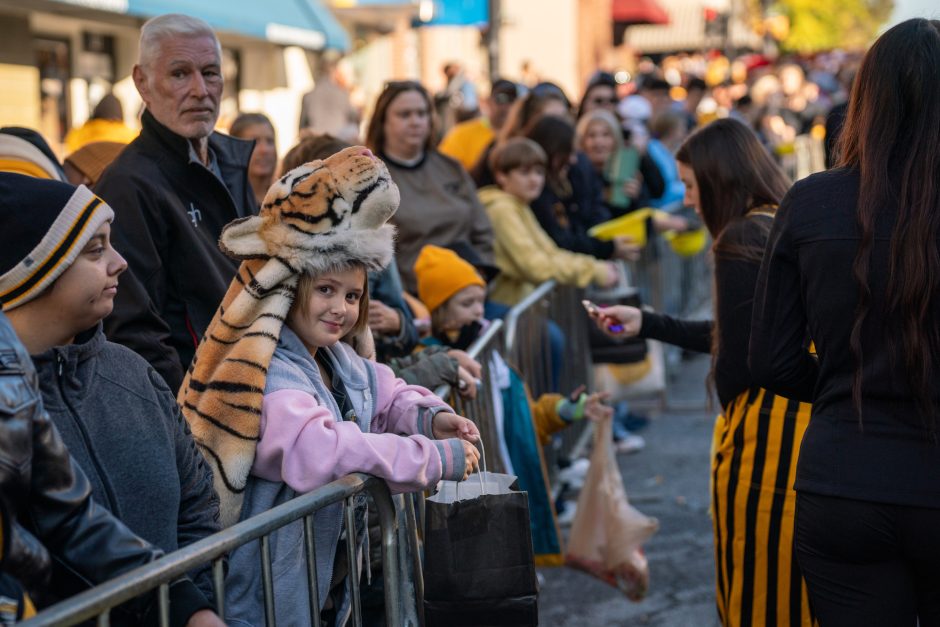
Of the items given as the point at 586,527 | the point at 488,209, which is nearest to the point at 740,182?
the point at 586,527

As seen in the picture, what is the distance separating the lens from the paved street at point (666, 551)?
5.81 metres

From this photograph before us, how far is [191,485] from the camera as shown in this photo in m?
2.90

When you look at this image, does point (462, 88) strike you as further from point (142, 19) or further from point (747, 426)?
point (747, 426)

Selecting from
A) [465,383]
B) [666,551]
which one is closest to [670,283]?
[666,551]

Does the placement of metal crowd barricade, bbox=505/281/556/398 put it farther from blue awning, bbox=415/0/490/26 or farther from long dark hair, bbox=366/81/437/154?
blue awning, bbox=415/0/490/26

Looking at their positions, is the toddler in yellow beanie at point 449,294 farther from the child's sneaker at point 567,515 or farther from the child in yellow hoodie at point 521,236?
the child in yellow hoodie at point 521,236

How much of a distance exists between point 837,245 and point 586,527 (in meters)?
2.73

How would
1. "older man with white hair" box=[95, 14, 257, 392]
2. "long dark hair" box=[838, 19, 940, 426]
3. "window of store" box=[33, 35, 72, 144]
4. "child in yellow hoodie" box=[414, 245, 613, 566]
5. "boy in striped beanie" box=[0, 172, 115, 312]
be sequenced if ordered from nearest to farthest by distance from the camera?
"boy in striped beanie" box=[0, 172, 115, 312]
"long dark hair" box=[838, 19, 940, 426]
"older man with white hair" box=[95, 14, 257, 392]
"child in yellow hoodie" box=[414, 245, 613, 566]
"window of store" box=[33, 35, 72, 144]

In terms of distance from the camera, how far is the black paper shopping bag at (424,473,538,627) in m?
3.27

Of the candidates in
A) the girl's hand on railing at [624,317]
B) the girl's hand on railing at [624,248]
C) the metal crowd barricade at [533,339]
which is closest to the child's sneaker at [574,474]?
the metal crowd barricade at [533,339]

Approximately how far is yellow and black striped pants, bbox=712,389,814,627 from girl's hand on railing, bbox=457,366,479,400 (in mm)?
884

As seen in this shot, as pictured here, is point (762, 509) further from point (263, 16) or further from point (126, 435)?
point (263, 16)

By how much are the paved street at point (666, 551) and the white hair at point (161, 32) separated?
291cm

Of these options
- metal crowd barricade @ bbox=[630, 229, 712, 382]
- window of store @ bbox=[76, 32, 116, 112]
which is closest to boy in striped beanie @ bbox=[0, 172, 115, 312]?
metal crowd barricade @ bbox=[630, 229, 712, 382]
